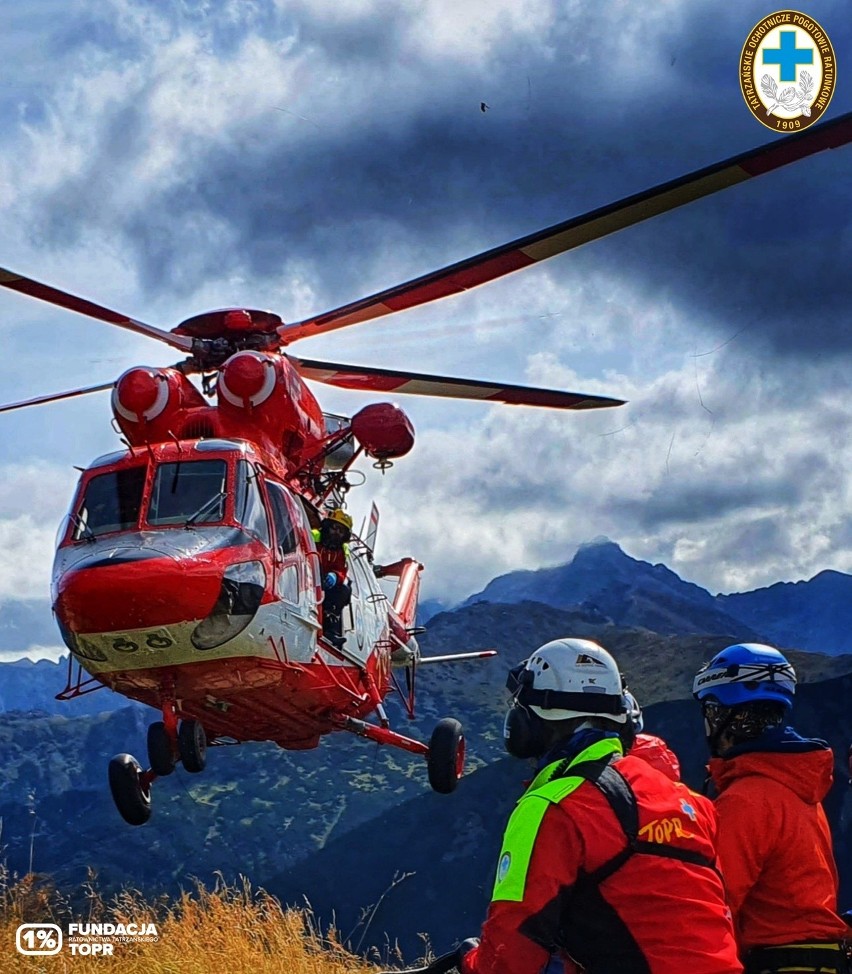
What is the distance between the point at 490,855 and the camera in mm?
88938

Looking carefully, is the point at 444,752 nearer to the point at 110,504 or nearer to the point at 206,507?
the point at 206,507

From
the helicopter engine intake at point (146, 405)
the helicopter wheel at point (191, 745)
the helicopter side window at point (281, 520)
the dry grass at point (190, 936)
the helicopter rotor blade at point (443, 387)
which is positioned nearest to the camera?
the dry grass at point (190, 936)

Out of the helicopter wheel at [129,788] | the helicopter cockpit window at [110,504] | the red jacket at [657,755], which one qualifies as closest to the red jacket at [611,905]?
the red jacket at [657,755]

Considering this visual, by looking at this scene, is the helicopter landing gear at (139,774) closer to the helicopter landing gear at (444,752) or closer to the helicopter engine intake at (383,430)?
the helicopter landing gear at (444,752)

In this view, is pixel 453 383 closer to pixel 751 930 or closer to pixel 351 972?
pixel 351 972

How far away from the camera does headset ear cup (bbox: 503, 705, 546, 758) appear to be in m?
3.88

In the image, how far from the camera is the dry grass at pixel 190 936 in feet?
23.4

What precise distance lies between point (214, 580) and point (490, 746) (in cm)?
12196

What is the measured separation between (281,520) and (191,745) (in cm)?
213

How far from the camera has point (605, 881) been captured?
3344mm

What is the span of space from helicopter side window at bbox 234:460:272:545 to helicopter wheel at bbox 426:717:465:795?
4370 millimetres

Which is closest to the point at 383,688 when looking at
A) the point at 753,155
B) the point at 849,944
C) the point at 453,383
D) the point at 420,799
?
the point at 453,383

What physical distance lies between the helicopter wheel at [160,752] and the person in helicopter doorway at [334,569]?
190 centimetres

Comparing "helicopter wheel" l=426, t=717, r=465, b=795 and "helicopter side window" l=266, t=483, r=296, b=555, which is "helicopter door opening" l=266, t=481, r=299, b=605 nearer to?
"helicopter side window" l=266, t=483, r=296, b=555
